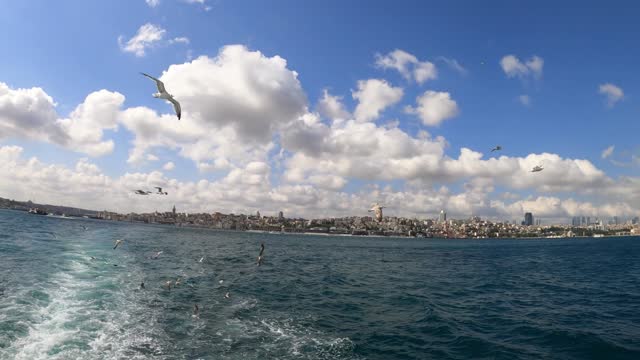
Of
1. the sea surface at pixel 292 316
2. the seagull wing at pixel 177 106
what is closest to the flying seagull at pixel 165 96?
the seagull wing at pixel 177 106

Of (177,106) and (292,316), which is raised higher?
(177,106)

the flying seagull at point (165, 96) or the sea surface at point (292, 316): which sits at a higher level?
the flying seagull at point (165, 96)

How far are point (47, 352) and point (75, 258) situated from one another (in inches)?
1049

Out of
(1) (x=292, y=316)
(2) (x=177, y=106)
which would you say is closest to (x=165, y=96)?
(2) (x=177, y=106)

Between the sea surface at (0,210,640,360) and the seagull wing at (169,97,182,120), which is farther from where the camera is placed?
the seagull wing at (169,97,182,120)

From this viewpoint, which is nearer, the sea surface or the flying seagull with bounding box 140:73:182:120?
the sea surface

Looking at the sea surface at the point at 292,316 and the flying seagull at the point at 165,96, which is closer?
the sea surface at the point at 292,316

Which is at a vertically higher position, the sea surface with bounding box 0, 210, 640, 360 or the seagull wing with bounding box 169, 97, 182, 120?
the seagull wing with bounding box 169, 97, 182, 120

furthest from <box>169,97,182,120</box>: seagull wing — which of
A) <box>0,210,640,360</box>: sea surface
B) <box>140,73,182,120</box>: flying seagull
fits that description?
<box>0,210,640,360</box>: sea surface

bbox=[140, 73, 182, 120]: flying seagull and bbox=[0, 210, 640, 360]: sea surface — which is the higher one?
bbox=[140, 73, 182, 120]: flying seagull

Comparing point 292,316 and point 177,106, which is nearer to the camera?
point 177,106

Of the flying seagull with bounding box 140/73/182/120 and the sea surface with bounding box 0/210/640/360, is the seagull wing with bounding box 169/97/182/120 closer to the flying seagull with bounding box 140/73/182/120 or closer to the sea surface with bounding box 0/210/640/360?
the flying seagull with bounding box 140/73/182/120

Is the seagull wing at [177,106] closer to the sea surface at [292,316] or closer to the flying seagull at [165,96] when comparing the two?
the flying seagull at [165,96]

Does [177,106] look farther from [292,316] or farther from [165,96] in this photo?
[292,316]
